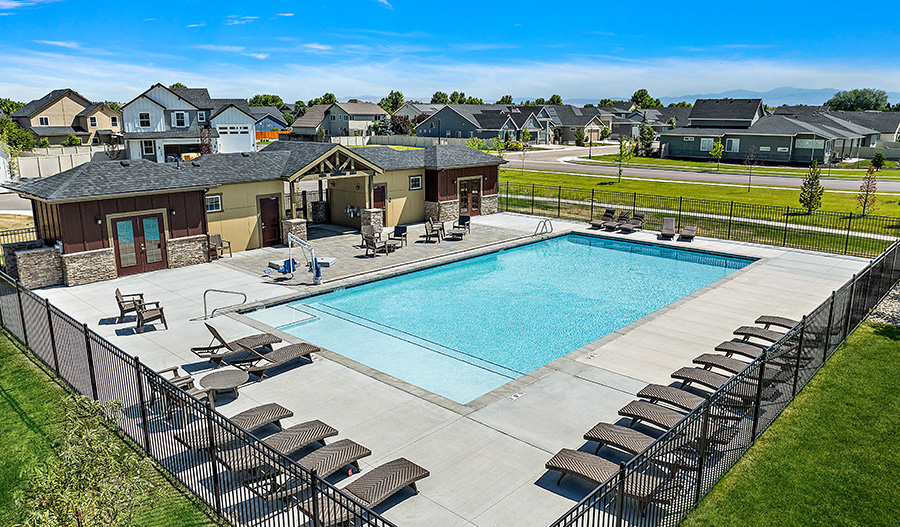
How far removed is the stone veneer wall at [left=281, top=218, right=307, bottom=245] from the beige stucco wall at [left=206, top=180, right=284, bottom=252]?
1024 mm

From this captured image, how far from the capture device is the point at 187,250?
22578 mm

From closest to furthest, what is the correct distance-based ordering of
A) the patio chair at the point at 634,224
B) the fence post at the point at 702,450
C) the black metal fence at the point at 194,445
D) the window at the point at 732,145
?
the black metal fence at the point at 194,445
the fence post at the point at 702,450
the patio chair at the point at 634,224
the window at the point at 732,145

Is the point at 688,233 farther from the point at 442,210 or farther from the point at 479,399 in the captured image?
the point at 479,399

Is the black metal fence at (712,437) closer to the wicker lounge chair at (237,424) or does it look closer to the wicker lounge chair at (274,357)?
the wicker lounge chair at (237,424)

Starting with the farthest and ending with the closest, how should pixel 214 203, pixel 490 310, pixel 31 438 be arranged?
pixel 214 203
pixel 490 310
pixel 31 438

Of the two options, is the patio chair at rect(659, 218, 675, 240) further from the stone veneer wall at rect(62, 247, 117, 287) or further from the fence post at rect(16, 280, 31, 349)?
the fence post at rect(16, 280, 31, 349)

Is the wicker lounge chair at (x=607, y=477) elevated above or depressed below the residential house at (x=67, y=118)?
below

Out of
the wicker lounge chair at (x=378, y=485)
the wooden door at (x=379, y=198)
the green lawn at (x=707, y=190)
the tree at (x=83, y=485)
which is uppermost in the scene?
the wooden door at (x=379, y=198)

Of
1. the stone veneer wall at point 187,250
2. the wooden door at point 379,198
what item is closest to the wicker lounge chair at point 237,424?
the stone veneer wall at point 187,250

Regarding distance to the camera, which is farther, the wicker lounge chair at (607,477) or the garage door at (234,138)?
the garage door at (234,138)

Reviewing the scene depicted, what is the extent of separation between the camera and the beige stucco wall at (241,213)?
79.8ft

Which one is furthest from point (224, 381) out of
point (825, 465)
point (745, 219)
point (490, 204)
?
point (745, 219)

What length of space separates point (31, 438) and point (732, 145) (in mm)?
73532

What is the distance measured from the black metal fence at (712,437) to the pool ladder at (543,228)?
1568 cm
